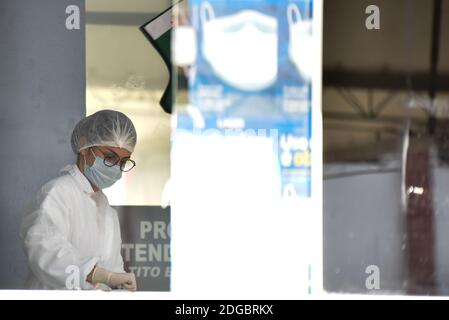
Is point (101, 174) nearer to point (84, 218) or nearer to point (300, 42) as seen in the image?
point (84, 218)

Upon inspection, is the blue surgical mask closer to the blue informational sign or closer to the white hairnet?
the white hairnet

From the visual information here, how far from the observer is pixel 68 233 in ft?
20.7

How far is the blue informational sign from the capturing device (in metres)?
6.43

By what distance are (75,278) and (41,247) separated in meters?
0.26

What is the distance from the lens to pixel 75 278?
634cm

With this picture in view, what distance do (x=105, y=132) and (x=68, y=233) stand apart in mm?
621

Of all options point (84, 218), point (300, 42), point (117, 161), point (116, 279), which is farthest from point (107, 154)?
point (300, 42)

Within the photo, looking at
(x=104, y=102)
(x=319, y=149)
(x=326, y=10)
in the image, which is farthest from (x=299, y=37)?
(x=104, y=102)

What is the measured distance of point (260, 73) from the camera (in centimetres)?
646

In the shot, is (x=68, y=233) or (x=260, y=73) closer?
(x=68, y=233)

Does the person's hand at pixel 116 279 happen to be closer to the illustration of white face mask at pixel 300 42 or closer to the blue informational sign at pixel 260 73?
the blue informational sign at pixel 260 73

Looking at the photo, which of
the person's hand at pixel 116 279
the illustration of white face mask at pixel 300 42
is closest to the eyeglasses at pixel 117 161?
the person's hand at pixel 116 279

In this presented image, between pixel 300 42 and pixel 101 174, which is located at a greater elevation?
pixel 300 42

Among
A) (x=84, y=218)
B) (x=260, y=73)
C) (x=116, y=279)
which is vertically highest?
(x=260, y=73)
